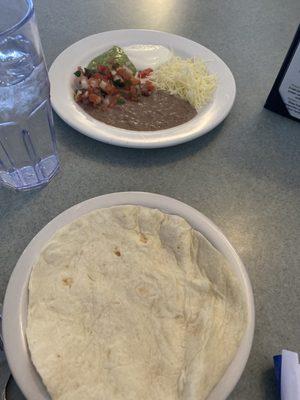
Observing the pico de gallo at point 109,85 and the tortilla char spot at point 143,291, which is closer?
the tortilla char spot at point 143,291

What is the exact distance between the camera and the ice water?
3.24 ft

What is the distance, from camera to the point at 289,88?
1338 millimetres

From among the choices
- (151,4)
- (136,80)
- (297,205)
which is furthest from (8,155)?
(151,4)

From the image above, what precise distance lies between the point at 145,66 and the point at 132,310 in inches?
44.7

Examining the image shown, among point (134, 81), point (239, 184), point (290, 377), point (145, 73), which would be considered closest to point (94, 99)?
point (134, 81)

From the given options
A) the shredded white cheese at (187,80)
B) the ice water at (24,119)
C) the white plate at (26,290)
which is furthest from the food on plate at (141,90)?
the white plate at (26,290)

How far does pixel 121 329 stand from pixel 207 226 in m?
0.37

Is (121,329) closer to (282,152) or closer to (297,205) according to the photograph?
(297,205)

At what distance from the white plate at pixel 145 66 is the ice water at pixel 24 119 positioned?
16cm

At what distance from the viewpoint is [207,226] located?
1013 mm

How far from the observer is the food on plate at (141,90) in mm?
1370

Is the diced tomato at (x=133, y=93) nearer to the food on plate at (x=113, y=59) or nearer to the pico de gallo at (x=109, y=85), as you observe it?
the pico de gallo at (x=109, y=85)

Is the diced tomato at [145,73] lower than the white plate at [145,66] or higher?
lower

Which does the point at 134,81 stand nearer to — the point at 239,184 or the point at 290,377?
the point at 239,184
